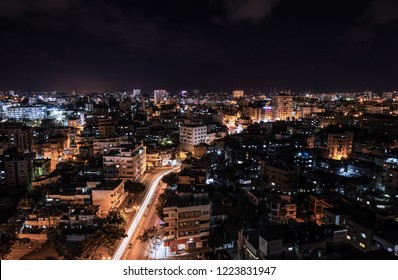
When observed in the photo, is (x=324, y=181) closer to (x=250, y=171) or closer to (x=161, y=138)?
(x=250, y=171)

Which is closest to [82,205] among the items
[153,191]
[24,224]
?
[24,224]

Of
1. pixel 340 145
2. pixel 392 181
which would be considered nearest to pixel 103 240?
pixel 392 181

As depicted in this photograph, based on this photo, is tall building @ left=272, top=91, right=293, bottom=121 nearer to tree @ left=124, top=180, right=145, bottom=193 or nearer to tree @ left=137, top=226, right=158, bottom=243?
tree @ left=124, top=180, right=145, bottom=193

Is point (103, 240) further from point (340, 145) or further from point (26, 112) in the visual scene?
point (26, 112)

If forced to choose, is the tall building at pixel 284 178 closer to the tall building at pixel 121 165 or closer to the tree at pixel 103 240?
the tall building at pixel 121 165

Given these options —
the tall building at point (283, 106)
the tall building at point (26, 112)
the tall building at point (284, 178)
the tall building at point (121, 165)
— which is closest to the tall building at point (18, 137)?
the tall building at point (121, 165)
